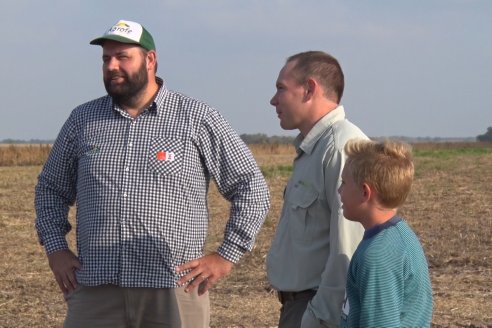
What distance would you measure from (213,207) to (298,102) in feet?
44.7

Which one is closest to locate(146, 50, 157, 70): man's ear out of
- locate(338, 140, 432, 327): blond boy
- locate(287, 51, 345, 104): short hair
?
locate(287, 51, 345, 104): short hair

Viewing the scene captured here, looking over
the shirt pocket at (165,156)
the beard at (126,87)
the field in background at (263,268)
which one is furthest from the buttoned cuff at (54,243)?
the field in background at (263,268)

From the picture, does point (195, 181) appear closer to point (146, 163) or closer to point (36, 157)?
point (146, 163)

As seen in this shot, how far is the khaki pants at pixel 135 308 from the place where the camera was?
405 centimetres

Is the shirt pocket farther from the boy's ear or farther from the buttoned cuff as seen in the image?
the boy's ear

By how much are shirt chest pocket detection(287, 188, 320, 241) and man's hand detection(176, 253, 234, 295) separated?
489 millimetres

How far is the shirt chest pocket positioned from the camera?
3715 mm

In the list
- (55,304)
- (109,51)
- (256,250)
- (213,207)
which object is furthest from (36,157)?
(109,51)

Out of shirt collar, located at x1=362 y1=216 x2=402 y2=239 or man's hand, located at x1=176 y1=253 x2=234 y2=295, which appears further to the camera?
man's hand, located at x1=176 y1=253 x2=234 y2=295

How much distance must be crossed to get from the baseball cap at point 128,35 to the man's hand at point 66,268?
989mm

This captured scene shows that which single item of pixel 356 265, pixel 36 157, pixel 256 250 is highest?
pixel 356 265

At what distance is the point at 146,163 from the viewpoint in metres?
4.09

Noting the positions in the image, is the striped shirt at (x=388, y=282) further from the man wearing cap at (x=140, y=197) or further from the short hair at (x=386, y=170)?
the man wearing cap at (x=140, y=197)

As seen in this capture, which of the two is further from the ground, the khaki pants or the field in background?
the khaki pants
